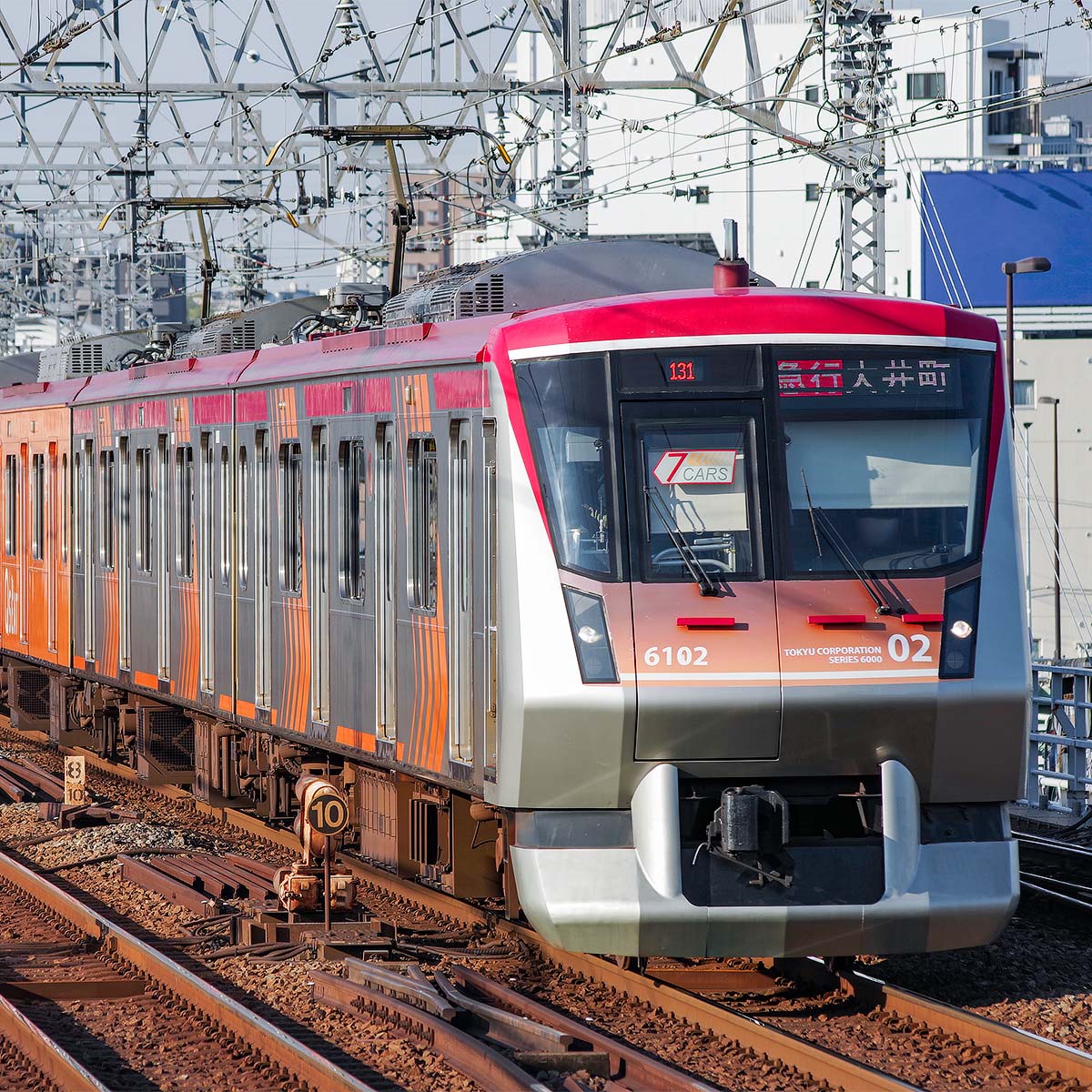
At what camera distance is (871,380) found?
8.30m

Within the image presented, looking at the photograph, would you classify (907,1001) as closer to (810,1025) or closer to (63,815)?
(810,1025)

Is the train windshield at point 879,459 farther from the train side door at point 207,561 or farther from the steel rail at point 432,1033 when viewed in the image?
the train side door at point 207,561

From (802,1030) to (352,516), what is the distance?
151 inches

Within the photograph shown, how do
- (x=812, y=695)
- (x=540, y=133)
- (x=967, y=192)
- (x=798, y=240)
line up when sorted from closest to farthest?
(x=812, y=695), (x=540, y=133), (x=967, y=192), (x=798, y=240)

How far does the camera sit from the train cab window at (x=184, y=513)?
548 inches

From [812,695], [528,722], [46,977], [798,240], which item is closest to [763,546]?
[812,695]

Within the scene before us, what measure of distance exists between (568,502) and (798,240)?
53710 millimetres

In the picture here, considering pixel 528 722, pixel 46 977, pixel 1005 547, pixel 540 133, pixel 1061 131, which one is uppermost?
pixel 1061 131

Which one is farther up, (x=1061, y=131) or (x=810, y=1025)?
(x=1061, y=131)

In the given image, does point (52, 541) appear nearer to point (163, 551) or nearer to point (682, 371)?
point (163, 551)

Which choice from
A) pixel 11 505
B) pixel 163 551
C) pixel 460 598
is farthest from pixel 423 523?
pixel 11 505

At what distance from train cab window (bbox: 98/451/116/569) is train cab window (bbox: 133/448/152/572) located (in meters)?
0.82

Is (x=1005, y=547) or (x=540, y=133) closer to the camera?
(x=1005, y=547)

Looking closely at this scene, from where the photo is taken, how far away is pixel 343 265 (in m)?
79.1
